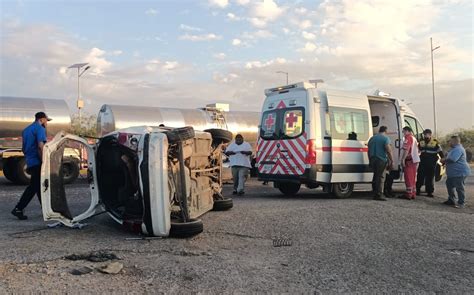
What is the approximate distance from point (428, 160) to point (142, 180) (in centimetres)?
890

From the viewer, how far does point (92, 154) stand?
691cm

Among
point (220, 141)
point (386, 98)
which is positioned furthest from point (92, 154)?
point (386, 98)

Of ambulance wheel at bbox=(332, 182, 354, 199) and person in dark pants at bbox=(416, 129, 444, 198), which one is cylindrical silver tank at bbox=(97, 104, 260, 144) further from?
person in dark pants at bbox=(416, 129, 444, 198)

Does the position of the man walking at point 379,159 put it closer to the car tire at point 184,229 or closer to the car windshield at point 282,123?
the car windshield at point 282,123

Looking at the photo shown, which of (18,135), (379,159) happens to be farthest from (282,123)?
(18,135)

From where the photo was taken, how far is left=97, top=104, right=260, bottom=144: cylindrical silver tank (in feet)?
53.2

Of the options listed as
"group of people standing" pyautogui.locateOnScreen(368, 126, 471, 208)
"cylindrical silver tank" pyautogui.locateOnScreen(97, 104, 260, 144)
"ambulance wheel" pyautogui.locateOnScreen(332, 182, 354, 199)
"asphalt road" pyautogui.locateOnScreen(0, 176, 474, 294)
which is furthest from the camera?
"cylindrical silver tank" pyautogui.locateOnScreen(97, 104, 260, 144)

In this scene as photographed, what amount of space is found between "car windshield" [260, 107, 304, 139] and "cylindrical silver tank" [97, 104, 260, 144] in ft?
19.8

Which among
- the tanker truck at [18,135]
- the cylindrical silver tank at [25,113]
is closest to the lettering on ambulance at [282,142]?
the tanker truck at [18,135]

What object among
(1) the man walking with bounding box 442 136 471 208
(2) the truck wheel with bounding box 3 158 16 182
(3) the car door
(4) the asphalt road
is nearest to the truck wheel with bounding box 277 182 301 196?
(1) the man walking with bounding box 442 136 471 208

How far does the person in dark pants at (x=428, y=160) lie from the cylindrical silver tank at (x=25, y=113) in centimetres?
1169

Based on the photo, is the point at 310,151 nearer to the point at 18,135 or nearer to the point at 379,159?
the point at 379,159

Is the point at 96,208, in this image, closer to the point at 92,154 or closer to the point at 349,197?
the point at 92,154

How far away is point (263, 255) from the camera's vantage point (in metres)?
5.42
